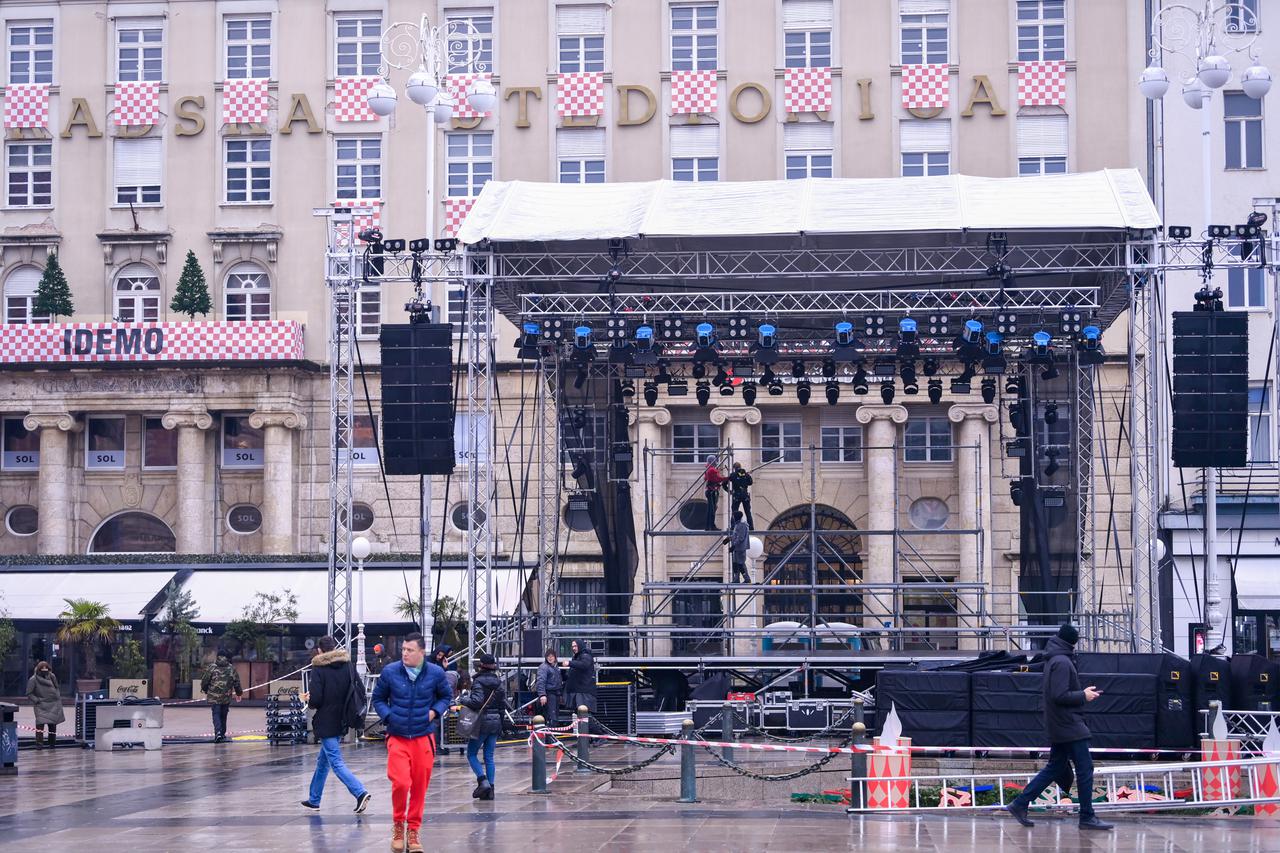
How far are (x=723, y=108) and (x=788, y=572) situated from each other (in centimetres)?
1182

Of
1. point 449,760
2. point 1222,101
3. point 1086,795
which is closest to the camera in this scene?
point 1086,795

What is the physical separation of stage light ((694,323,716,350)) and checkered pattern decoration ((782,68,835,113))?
1924 centimetres

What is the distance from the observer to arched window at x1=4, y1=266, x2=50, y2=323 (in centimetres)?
4575

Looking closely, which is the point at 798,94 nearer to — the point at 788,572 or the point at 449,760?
the point at 788,572

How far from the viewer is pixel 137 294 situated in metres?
45.5

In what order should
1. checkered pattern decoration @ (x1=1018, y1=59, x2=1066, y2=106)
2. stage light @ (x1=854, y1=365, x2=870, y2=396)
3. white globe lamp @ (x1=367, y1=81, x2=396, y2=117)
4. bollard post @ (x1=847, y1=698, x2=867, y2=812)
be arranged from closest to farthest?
bollard post @ (x1=847, y1=698, x2=867, y2=812)
white globe lamp @ (x1=367, y1=81, x2=396, y2=117)
stage light @ (x1=854, y1=365, x2=870, y2=396)
checkered pattern decoration @ (x1=1018, y1=59, x2=1066, y2=106)

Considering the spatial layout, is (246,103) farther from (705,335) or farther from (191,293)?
(705,335)

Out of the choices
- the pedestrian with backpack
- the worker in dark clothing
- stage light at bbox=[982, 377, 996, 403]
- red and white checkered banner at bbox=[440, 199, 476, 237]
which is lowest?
the pedestrian with backpack

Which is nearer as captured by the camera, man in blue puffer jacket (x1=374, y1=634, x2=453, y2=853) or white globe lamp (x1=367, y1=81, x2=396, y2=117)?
man in blue puffer jacket (x1=374, y1=634, x2=453, y2=853)

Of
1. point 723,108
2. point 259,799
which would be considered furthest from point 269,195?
point 259,799

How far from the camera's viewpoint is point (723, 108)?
4512cm

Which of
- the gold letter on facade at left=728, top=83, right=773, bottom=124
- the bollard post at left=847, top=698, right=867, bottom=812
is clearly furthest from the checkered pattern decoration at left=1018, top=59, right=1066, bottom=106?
the bollard post at left=847, top=698, right=867, bottom=812

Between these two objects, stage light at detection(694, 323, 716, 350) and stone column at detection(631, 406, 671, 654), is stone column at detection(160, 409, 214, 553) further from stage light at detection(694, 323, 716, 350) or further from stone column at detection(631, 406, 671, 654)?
stage light at detection(694, 323, 716, 350)

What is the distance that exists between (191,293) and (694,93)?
13506mm
